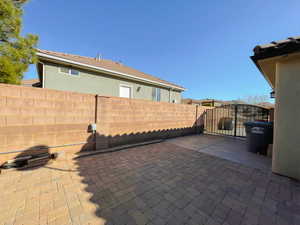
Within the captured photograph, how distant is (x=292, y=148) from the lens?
271cm

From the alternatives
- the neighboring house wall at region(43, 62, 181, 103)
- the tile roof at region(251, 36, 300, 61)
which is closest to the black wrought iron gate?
the neighboring house wall at region(43, 62, 181, 103)

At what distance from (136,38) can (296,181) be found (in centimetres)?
1129

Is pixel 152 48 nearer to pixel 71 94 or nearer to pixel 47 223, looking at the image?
pixel 71 94

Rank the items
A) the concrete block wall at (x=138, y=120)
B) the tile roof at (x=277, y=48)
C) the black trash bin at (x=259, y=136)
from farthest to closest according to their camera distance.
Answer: the concrete block wall at (x=138, y=120) → the black trash bin at (x=259, y=136) → the tile roof at (x=277, y=48)

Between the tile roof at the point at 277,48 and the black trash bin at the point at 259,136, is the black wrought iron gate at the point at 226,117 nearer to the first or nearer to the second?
the black trash bin at the point at 259,136

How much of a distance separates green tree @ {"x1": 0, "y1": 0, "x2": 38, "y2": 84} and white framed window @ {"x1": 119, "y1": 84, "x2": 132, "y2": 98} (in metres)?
4.79

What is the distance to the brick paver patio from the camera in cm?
161

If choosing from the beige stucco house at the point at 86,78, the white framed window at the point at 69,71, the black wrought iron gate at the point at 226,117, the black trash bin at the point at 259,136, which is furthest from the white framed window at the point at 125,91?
the black trash bin at the point at 259,136

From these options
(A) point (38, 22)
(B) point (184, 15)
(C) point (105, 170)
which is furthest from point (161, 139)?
(A) point (38, 22)

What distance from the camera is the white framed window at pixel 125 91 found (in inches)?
337

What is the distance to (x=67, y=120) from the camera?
365 centimetres

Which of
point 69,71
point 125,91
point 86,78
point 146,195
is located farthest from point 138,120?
point 69,71

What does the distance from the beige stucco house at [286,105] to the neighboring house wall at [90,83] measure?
24.0ft

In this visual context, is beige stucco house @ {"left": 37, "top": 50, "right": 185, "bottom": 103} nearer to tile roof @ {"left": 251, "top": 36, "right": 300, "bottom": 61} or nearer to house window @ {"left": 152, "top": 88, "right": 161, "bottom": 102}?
house window @ {"left": 152, "top": 88, "right": 161, "bottom": 102}
